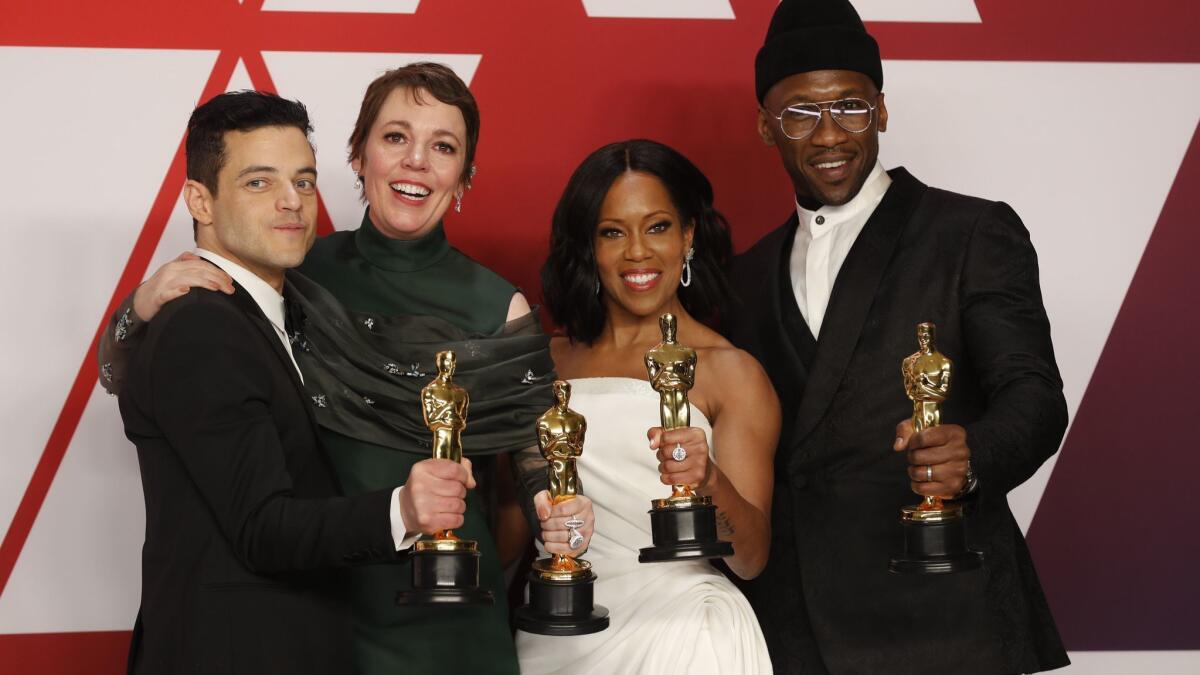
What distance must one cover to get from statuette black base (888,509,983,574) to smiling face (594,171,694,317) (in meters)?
1.04

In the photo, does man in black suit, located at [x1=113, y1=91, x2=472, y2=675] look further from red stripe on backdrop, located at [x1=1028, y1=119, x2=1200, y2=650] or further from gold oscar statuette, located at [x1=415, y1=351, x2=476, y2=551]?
red stripe on backdrop, located at [x1=1028, y1=119, x2=1200, y2=650]

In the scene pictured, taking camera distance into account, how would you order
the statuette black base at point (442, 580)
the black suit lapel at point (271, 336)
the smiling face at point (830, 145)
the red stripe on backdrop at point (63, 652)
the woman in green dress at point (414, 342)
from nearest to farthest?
1. the statuette black base at point (442, 580)
2. the black suit lapel at point (271, 336)
3. the woman in green dress at point (414, 342)
4. the smiling face at point (830, 145)
5. the red stripe on backdrop at point (63, 652)

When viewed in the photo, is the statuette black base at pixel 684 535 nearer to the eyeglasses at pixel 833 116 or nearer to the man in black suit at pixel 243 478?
the man in black suit at pixel 243 478

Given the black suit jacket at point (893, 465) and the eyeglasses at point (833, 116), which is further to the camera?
the eyeglasses at point (833, 116)

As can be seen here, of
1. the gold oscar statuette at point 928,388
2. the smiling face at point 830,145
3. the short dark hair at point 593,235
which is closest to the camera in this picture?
the gold oscar statuette at point 928,388

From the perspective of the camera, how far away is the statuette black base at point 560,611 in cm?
262

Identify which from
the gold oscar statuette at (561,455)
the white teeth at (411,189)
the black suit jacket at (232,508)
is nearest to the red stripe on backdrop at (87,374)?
the white teeth at (411,189)

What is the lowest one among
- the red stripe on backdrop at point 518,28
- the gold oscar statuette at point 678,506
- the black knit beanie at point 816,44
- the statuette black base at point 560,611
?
the statuette black base at point 560,611

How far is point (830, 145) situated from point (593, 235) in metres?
0.68

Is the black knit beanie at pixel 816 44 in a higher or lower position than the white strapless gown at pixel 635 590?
higher

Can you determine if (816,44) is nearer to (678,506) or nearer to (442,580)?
(678,506)

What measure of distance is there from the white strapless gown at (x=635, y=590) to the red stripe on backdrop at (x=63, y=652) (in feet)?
5.52

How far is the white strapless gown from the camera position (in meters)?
3.10

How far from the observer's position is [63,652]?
421cm
